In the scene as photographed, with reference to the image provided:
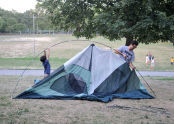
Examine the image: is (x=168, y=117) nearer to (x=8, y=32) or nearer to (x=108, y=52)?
(x=108, y=52)

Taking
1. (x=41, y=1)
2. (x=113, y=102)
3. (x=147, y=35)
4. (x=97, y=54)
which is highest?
(x=41, y=1)

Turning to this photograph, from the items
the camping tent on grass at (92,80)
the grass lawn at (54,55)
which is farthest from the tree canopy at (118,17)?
the grass lawn at (54,55)

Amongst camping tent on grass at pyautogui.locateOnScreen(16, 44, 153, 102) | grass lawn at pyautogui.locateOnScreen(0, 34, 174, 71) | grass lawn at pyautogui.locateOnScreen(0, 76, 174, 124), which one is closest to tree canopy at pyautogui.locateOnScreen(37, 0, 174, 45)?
camping tent on grass at pyautogui.locateOnScreen(16, 44, 153, 102)

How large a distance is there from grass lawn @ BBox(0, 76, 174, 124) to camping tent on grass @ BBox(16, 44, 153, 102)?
1.22 ft

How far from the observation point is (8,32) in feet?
168

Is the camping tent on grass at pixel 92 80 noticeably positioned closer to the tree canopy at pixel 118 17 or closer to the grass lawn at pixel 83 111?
the grass lawn at pixel 83 111

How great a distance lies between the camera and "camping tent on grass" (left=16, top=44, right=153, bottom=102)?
7.19 metres

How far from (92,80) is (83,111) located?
1.72 metres

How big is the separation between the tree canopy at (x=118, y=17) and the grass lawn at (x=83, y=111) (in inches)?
87.7

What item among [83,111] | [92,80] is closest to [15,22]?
[92,80]

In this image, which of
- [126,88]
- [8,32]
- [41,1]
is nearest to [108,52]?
[126,88]

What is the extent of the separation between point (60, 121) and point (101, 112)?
1207mm

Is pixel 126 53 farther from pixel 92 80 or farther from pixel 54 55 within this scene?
pixel 54 55

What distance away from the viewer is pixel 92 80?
24.2ft
